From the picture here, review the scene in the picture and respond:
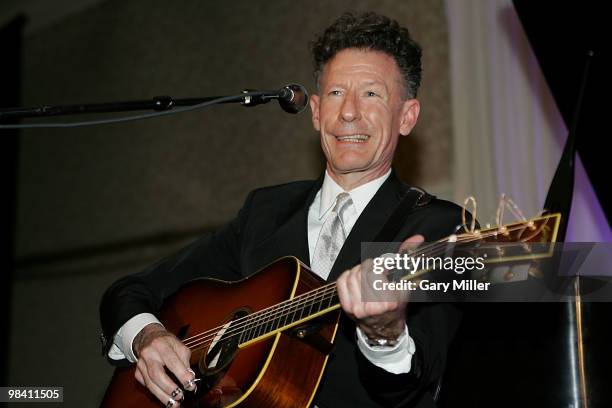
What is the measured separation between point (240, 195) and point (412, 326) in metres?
3.28

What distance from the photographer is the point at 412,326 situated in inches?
67.8

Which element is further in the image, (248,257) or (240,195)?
(240,195)

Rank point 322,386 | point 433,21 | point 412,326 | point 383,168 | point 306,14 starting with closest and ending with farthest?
point 412,326, point 322,386, point 383,168, point 433,21, point 306,14

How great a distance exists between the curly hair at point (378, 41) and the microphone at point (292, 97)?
16.6 inches

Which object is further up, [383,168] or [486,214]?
[486,214]

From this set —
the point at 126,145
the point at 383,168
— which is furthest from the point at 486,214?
the point at 126,145

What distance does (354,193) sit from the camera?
211 centimetres

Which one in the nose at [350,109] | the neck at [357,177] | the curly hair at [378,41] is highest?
the curly hair at [378,41]

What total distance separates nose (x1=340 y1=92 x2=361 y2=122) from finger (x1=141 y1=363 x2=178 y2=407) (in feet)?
2.84

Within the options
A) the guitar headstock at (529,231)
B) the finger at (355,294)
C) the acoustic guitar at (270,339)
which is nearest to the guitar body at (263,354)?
the acoustic guitar at (270,339)

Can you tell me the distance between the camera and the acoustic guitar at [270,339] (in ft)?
5.51

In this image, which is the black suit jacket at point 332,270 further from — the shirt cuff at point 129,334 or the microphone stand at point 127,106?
the microphone stand at point 127,106

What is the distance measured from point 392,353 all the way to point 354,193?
24.0 inches

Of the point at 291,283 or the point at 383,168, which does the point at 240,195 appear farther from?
the point at 291,283
